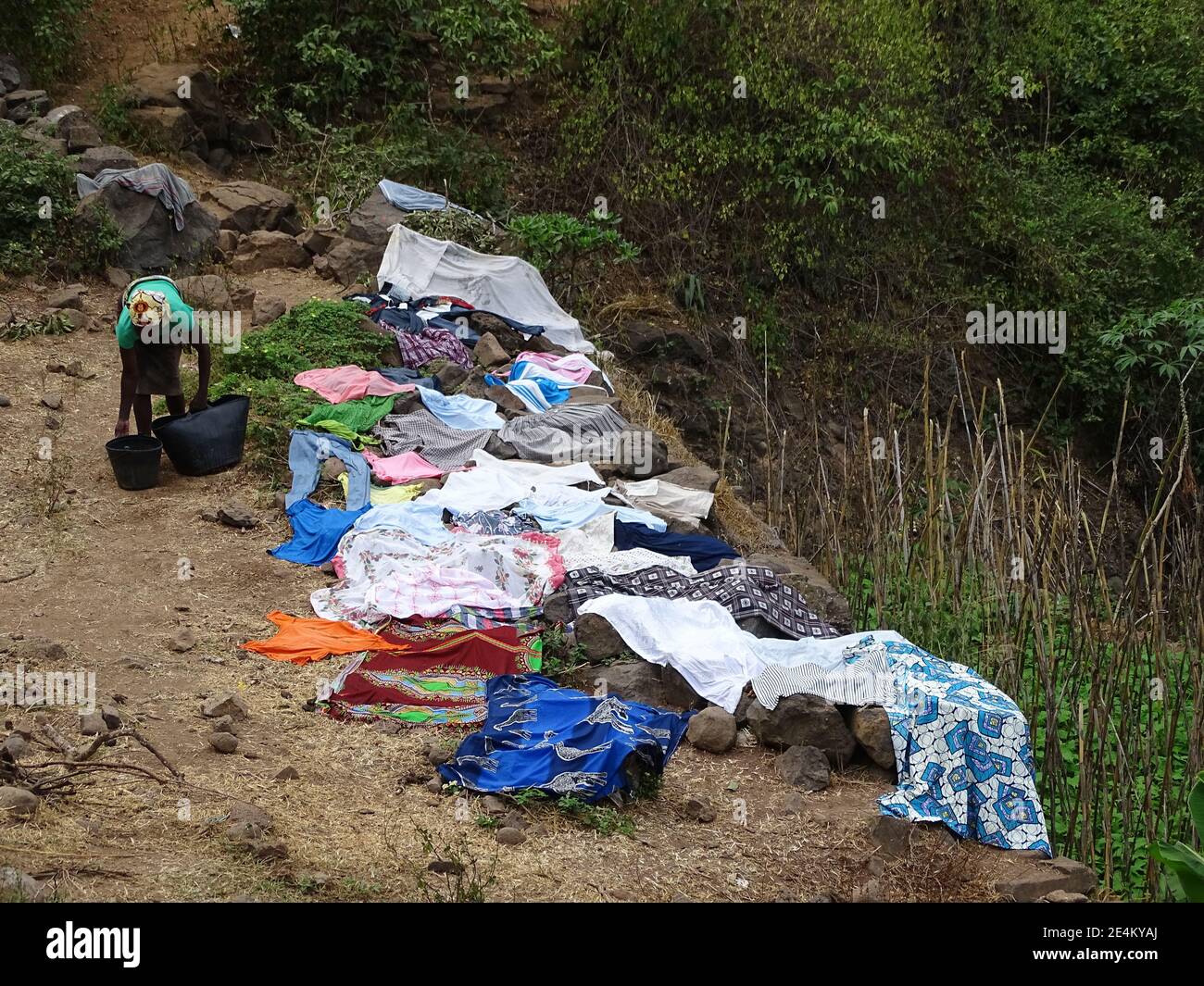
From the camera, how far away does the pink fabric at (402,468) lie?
7121mm

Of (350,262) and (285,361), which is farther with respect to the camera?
(350,262)

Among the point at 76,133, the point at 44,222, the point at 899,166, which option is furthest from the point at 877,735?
the point at 76,133

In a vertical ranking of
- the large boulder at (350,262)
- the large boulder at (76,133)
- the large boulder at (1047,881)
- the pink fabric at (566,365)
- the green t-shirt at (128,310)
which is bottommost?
the large boulder at (1047,881)

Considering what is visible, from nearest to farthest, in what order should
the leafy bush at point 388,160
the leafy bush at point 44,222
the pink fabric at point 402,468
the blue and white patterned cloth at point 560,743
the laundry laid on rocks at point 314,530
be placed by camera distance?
the blue and white patterned cloth at point 560,743, the laundry laid on rocks at point 314,530, the pink fabric at point 402,468, the leafy bush at point 44,222, the leafy bush at point 388,160

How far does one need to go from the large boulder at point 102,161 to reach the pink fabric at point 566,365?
3.60 m

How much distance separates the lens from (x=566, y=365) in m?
8.88

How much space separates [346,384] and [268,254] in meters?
2.58

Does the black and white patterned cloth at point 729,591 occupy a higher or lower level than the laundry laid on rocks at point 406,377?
lower

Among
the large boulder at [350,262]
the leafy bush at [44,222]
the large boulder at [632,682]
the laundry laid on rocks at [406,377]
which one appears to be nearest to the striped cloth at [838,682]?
the large boulder at [632,682]

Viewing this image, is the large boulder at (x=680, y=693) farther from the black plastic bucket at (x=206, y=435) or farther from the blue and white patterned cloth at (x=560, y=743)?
the black plastic bucket at (x=206, y=435)

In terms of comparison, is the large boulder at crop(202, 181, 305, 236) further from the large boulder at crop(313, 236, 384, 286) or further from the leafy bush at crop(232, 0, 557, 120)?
the leafy bush at crop(232, 0, 557, 120)

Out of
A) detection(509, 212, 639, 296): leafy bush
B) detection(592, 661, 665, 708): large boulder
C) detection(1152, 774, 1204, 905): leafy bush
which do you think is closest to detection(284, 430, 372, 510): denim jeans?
detection(592, 661, 665, 708): large boulder

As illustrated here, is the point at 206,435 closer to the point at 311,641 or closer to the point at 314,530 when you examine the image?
the point at 314,530

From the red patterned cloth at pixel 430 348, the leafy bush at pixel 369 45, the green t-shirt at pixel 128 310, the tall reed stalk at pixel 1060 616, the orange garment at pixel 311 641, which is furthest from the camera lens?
the leafy bush at pixel 369 45
